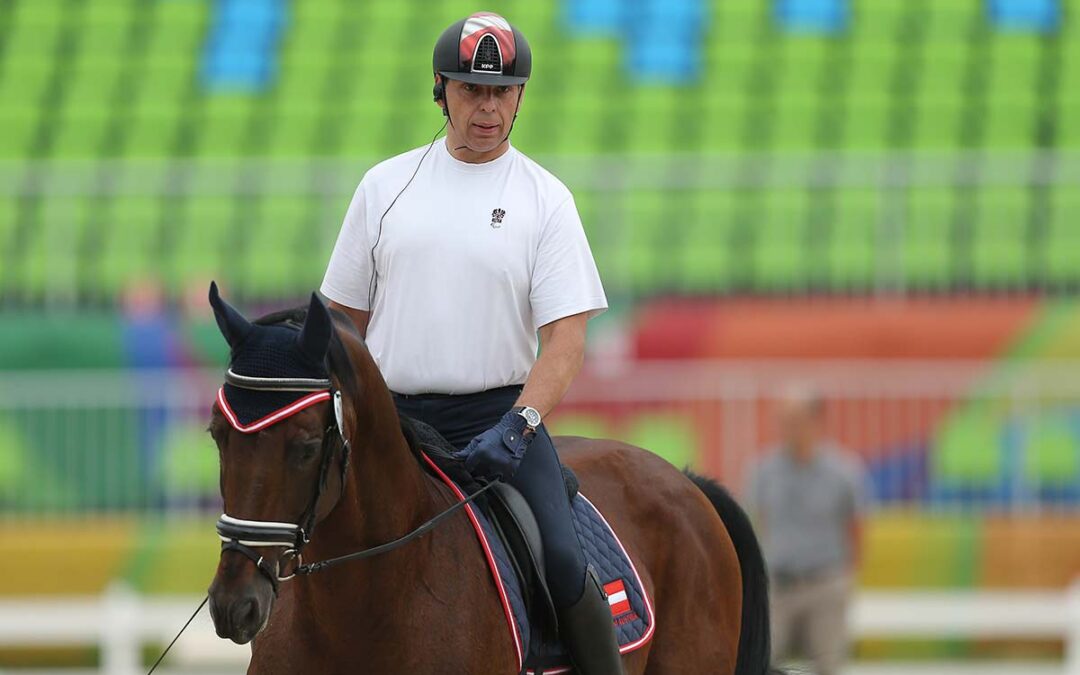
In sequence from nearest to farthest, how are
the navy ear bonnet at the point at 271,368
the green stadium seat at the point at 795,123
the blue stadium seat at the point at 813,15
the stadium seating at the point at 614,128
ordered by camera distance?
1. the navy ear bonnet at the point at 271,368
2. the stadium seating at the point at 614,128
3. the green stadium seat at the point at 795,123
4. the blue stadium seat at the point at 813,15

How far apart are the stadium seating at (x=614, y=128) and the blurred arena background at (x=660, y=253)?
3 centimetres

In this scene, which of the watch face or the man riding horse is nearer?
the watch face

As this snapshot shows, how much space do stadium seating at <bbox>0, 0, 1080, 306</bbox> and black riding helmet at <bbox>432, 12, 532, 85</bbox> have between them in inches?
349

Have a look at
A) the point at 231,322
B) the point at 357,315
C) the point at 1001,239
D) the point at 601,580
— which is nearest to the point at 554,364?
the point at 357,315

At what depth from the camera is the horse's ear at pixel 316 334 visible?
433 cm

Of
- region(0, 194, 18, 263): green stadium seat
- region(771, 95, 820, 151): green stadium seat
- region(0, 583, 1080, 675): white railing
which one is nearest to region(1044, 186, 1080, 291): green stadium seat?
region(771, 95, 820, 151): green stadium seat

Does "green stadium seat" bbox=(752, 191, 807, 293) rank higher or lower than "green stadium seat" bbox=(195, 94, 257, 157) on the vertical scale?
lower

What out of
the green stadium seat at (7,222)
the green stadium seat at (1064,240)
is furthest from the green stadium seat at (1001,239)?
the green stadium seat at (7,222)

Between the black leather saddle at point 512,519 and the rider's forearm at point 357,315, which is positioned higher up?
the rider's forearm at point 357,315

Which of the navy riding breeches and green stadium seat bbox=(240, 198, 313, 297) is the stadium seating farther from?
the navy riding breeches

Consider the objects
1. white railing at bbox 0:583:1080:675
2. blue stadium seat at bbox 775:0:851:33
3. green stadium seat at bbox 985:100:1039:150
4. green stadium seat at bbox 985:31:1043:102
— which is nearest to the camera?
white railing at bbox 0:583:1080:675

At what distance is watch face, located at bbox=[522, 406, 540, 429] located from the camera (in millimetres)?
5047

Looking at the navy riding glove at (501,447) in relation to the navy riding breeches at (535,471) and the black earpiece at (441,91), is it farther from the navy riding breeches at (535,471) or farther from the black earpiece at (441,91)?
the black earpiece at (441,91)

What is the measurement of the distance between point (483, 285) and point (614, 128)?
12308 mm
